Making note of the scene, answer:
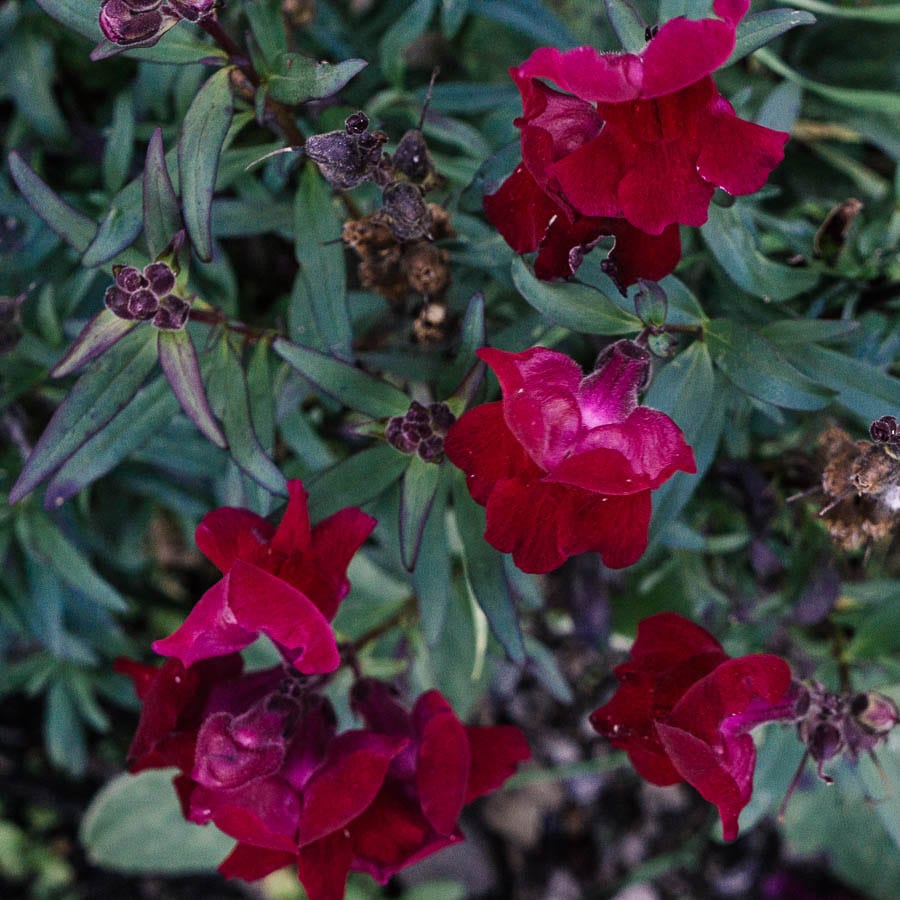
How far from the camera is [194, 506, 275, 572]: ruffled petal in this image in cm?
88

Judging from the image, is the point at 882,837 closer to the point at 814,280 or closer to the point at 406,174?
the point at 814,280

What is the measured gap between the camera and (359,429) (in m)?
0.99

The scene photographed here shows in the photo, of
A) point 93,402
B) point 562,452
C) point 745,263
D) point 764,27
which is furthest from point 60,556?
point 764,27

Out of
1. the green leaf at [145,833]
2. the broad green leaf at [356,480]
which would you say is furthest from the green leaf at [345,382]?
the green leaf at [145,833]

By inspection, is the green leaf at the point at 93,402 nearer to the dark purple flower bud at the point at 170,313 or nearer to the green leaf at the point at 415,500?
the dark purple flower bud at the point at 170,313

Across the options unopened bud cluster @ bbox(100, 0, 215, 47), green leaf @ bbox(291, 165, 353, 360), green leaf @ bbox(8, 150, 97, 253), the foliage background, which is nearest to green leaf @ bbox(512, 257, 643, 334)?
the foliage background

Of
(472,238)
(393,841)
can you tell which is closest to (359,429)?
(472,238)

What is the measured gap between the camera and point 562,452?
0.76 metres

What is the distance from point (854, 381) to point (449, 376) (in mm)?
425

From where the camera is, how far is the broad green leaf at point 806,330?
974 mm

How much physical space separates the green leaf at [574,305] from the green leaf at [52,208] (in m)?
0.46

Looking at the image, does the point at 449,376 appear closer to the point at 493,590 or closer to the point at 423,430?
the point at 423,430

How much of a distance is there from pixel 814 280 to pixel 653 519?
1.12 ft

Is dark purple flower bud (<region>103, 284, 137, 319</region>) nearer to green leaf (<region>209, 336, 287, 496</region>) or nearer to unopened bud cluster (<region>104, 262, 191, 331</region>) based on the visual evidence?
unopened bud cluster (<region>104, 262, 191, 331</region>)
